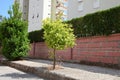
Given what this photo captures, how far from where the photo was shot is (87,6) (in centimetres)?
3578

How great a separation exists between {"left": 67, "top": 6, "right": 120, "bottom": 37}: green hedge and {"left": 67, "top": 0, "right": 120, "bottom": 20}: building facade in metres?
12.9

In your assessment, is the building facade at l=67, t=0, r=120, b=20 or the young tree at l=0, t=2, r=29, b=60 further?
the building facade at l=67, t=0, r=120, b=20

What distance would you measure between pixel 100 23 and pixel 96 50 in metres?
1.44

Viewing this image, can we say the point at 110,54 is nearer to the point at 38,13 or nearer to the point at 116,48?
the point at 116,48

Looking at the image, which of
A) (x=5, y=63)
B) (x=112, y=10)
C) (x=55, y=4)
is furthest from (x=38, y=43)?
(x=55, y=4)

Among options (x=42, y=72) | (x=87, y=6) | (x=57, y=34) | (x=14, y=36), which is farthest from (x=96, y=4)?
(x=42, y=72)

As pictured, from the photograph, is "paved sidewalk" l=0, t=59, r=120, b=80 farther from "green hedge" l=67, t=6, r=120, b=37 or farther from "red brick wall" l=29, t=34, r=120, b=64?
"green hedge" l=67, t=6, r=120, b=37

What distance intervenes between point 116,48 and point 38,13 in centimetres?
4552

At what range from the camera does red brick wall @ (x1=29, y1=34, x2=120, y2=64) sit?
1360cm

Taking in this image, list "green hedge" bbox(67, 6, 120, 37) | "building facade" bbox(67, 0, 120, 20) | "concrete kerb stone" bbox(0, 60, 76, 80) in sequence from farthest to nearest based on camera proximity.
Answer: "building facade" bbox(67, 0, 120, 20)
"green hedge" bbox(67, 6, 120, 37)
"concrete kerb stone" bbox(0, 60, 76, 80)

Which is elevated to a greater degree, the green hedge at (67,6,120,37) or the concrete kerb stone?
the green hedge at (67,6,120,37)

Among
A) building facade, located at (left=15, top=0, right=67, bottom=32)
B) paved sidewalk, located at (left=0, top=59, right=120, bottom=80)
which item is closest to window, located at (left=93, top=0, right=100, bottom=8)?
paved sidewalk, located at (left=0, top=59, right=120, bottom=80)

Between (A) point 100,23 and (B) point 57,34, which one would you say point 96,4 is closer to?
(A) point 100,23

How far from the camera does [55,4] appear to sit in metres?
61.6
